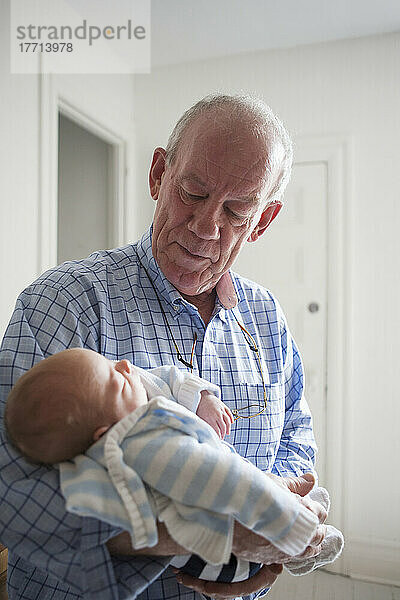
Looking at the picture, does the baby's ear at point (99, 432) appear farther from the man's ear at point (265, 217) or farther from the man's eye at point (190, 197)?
the man's ear at point (265, 217)

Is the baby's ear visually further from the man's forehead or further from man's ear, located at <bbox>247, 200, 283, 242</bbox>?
man's ear, located at <bbox>247, 200, 283, 242</bbox>

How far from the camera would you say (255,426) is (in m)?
1.29

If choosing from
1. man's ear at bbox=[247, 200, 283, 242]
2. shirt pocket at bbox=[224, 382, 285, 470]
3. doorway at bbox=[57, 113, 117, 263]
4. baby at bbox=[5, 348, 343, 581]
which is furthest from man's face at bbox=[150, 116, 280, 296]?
doorway at bbox=[57, 113, 117, 263]

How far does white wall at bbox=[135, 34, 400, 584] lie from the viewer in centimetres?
347

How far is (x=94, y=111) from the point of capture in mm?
3467

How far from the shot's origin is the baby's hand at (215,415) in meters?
1.06

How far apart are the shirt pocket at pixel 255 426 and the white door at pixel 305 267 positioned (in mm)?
2347

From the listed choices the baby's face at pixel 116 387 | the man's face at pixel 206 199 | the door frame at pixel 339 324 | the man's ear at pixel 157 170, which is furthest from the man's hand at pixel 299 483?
the door frame at pixel 339 324

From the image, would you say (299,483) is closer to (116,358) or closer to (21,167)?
(116,358)

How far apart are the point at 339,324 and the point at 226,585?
8.81 ft

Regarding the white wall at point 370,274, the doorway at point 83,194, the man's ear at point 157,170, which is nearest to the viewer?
the man's ear at point 157,170

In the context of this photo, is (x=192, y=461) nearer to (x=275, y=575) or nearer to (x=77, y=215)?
(x=275, y=575)

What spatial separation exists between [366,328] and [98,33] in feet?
7.98

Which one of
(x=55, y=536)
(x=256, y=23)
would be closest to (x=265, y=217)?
(x=55, y=536)
